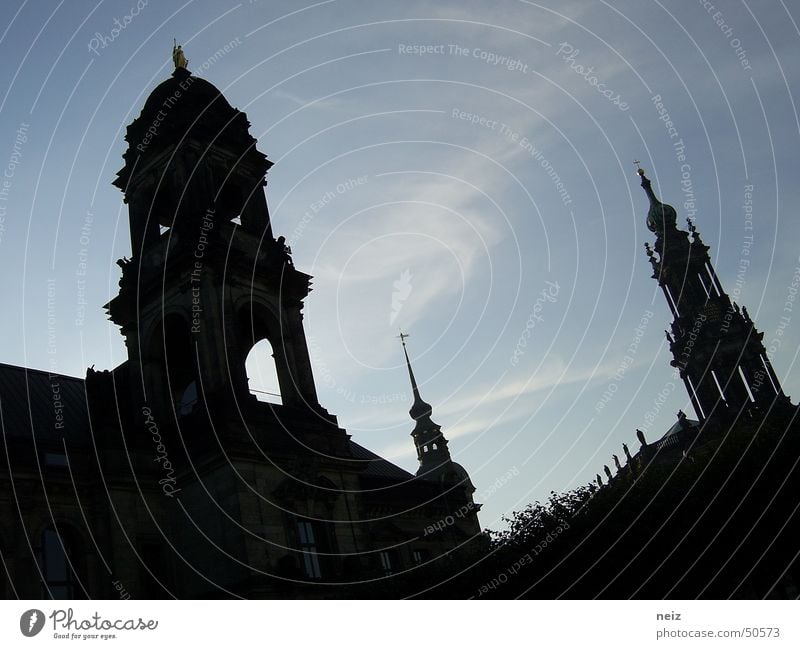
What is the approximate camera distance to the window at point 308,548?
1000 inches

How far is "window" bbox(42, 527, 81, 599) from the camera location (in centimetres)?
2252

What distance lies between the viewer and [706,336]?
75.6m

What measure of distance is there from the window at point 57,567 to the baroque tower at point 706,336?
57.2m

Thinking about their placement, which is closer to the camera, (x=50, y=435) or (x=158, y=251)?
(x=50, y=435)

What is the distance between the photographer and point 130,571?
24062 mm

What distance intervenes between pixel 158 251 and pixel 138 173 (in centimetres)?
475

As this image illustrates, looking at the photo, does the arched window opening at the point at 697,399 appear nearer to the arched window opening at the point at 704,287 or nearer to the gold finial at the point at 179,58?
the arched window opening at the point at 704,287

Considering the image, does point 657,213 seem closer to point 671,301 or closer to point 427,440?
point 671,301

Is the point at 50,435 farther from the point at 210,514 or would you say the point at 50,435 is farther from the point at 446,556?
the point at 446,556

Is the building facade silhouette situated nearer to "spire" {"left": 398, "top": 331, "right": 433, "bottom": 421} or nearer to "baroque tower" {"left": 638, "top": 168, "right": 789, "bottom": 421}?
"spire" {"left": 398, "top": 331, "right": 433, "bottom": 421}

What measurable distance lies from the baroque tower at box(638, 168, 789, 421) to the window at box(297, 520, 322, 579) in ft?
164

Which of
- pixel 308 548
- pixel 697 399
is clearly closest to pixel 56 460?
pixel 308 548

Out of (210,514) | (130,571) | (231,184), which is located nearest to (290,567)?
(210,514)

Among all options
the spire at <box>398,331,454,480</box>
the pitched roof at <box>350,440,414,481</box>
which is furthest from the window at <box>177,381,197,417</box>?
the spire at <box>398,331,454,480</box>
